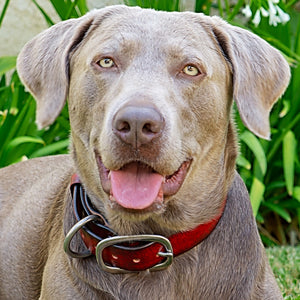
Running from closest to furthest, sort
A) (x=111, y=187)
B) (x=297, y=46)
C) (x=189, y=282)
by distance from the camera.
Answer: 1. (x=111, y=187)
2. (x=189, y=282)
3. (x=297, y=46)

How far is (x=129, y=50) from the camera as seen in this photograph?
309 cm

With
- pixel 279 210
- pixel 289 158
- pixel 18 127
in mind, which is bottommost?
pixel 279 210

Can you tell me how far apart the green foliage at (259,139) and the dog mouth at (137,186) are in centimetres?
255

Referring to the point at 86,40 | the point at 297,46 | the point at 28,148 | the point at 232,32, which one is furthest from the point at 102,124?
the point at 297,46

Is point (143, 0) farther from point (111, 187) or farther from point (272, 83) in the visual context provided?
point (111, 187)

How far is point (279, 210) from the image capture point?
5980mm

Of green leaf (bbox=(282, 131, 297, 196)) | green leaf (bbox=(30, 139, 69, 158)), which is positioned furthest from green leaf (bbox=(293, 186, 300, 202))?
green leaf (bbox=(30, 139, 69, 158))

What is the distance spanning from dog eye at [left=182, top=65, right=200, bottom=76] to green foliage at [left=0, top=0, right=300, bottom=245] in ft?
7.56

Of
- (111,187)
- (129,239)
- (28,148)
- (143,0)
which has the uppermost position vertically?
(111,187)

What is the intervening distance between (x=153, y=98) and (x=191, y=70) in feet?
1.07

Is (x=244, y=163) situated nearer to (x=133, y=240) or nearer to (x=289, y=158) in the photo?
(x=289, y=158)

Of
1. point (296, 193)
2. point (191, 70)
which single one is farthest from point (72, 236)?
point (296, 193)

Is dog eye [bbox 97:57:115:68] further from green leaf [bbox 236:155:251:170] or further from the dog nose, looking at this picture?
green leaf [bbox 236:155:251:170]

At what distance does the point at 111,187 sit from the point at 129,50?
0.59 metres
